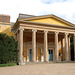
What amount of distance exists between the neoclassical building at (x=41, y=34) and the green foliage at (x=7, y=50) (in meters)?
1.46

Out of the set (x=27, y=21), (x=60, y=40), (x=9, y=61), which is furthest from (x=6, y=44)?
(x=60, y=40)

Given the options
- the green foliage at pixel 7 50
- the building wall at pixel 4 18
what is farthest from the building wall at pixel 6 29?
the green foliage at pixel 7 50

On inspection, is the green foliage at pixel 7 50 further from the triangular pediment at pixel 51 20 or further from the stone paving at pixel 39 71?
the triangular pediment at pixel 51 20

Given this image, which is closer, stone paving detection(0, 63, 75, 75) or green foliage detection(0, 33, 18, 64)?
stone paving detection(0, 63, 75, 75)

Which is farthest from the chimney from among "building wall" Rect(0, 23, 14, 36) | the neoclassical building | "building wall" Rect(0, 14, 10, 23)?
the neoclassical building

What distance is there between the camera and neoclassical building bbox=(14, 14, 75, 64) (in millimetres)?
23609

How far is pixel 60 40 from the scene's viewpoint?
32.2 meters

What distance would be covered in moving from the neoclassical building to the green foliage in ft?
4.80

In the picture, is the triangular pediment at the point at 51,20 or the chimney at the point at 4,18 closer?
the triangular pediment at the point at 51,20

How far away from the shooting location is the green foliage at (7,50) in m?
20.2

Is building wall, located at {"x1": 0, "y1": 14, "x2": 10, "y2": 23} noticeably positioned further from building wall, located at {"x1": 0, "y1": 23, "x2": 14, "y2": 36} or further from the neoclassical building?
the neoclassical building

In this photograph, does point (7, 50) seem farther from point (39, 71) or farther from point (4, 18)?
point (4, 18)

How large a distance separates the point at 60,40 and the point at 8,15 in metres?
15.5

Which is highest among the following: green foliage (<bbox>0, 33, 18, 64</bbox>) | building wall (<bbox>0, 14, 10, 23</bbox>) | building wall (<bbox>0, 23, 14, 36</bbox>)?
building wall (<bbox>0, 14, 10, 23</bbox>)
